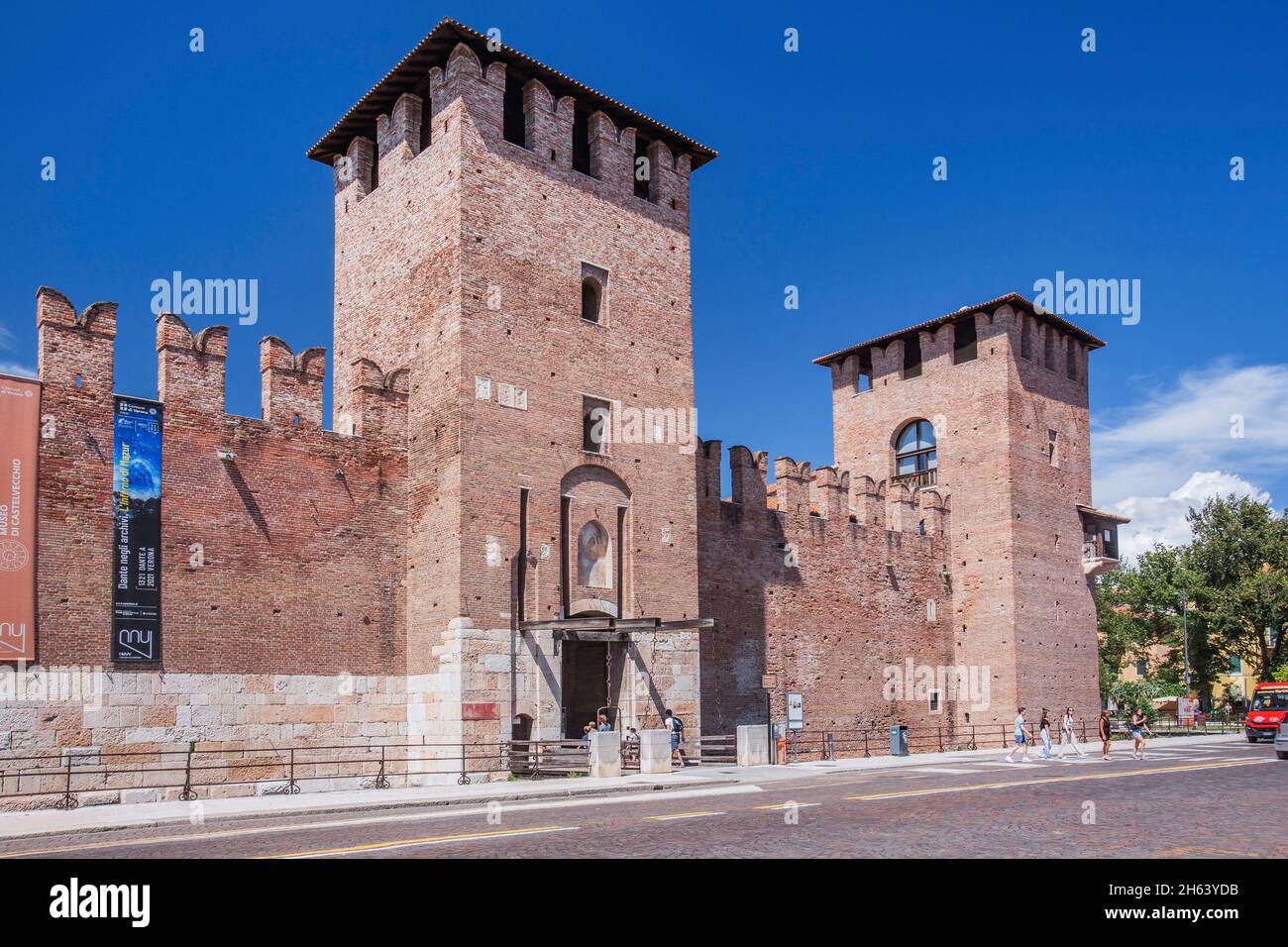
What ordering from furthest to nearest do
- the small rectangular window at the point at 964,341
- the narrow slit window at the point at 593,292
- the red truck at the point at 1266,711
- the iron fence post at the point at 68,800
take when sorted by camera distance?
1. the small rectangular window at the point at 964,341
2. the red truck at the point at 1266,711
3. the narrow slit window at the point at 593,292
4. the iron fence post at the point at 68,800

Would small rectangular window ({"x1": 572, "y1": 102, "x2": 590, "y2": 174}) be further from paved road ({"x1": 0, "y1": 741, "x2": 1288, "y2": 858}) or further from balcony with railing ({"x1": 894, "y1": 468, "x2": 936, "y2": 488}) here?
balcony with railing ({"x1": 894, "y1": 468, "x2": 936, "y2": 488})

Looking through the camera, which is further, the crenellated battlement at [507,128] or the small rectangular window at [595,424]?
the small rectangular window at [595,424]

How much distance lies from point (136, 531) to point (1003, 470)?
27.7 meters

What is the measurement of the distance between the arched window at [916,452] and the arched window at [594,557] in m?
18.0

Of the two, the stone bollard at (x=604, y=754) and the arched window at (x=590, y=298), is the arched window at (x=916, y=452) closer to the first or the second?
the arched window at (x=590, y=298)

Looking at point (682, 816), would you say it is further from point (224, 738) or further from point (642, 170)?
point (642, 170)

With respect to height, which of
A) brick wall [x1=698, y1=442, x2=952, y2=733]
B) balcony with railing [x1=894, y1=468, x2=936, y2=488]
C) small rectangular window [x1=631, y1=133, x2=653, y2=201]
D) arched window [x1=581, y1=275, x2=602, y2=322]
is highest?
small rectangular window [x1=631, y1=133, x2=653, y2=201]

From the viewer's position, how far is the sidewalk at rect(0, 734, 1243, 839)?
648 inches

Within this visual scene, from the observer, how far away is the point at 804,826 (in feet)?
45.8

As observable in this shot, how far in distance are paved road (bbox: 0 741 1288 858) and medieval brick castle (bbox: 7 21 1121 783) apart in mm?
6569

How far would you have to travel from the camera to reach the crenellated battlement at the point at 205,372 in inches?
875

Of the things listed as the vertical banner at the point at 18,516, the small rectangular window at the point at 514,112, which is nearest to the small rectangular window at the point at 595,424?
the small rectangular window at the point at 514,112

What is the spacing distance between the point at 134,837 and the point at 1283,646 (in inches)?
2249

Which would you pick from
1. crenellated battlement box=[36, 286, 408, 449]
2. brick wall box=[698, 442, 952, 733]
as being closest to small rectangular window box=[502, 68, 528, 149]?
crenellated battlement box=[36, 286, 408, 449]
